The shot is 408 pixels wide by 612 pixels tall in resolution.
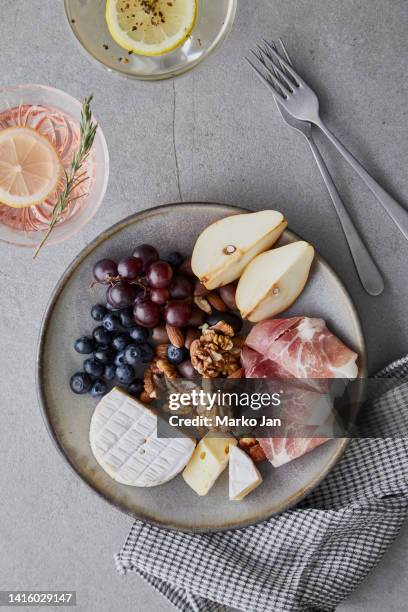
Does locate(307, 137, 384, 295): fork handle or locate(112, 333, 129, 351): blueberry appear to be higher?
locate(112, 333, 129, 351): blueberry

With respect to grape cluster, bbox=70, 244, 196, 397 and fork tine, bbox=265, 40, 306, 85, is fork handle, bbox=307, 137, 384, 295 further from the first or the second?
grape cluster, bbox=70, 244, 196, 397

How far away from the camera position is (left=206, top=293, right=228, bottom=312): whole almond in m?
1.20

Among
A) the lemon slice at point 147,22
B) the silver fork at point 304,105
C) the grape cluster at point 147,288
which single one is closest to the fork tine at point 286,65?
the silver fork at point 304,105

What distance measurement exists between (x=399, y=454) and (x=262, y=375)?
322mm

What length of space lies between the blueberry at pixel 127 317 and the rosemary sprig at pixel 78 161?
20 cm

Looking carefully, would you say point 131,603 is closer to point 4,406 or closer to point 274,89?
point 4,406

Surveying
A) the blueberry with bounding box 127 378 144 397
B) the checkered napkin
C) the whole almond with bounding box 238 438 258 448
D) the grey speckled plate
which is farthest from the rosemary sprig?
the checkered napkin

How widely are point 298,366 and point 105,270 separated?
1.33 feet

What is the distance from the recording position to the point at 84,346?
121cm

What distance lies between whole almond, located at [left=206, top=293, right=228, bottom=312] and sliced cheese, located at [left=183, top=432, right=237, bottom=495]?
0.24 meters

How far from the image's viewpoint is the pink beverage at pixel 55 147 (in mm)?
1123

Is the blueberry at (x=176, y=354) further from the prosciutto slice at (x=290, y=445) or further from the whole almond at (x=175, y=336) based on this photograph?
the prosciutto slice at (x=290, y=445)

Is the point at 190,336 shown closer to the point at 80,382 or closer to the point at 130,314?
the point at 130,314

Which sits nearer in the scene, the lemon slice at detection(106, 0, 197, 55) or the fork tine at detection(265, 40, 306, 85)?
the lemon slice at detection(106, 0, 197, 55)
